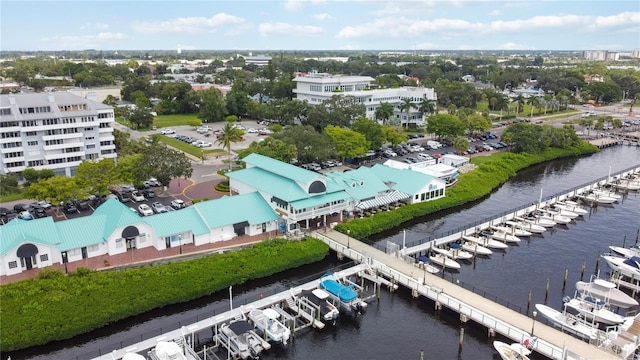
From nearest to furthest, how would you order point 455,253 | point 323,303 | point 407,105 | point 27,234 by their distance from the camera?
point 323,303 → point 27,234 → point 455,253 → point 407,105

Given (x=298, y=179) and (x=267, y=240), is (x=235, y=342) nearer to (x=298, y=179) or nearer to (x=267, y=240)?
(x=267, y=240)

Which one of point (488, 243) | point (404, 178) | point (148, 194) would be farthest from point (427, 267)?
point (148, 194)

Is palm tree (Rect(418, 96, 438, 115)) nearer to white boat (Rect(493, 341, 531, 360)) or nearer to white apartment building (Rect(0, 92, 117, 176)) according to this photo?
white apartment building (Rect(0, 92, 117, 176))

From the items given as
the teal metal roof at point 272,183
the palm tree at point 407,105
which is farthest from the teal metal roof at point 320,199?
the palm tree at point 407,105

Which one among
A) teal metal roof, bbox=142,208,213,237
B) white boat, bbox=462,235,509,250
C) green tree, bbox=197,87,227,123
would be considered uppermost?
green tree, bbox=197,87,227,123

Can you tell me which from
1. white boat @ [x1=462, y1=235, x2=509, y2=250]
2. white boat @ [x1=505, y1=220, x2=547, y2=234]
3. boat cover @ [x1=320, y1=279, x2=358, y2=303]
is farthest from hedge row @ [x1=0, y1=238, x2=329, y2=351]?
white boat @ [x1=505, y1=220, x2=547, y2=234]

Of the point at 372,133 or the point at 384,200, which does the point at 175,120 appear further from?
the point at 384,200
